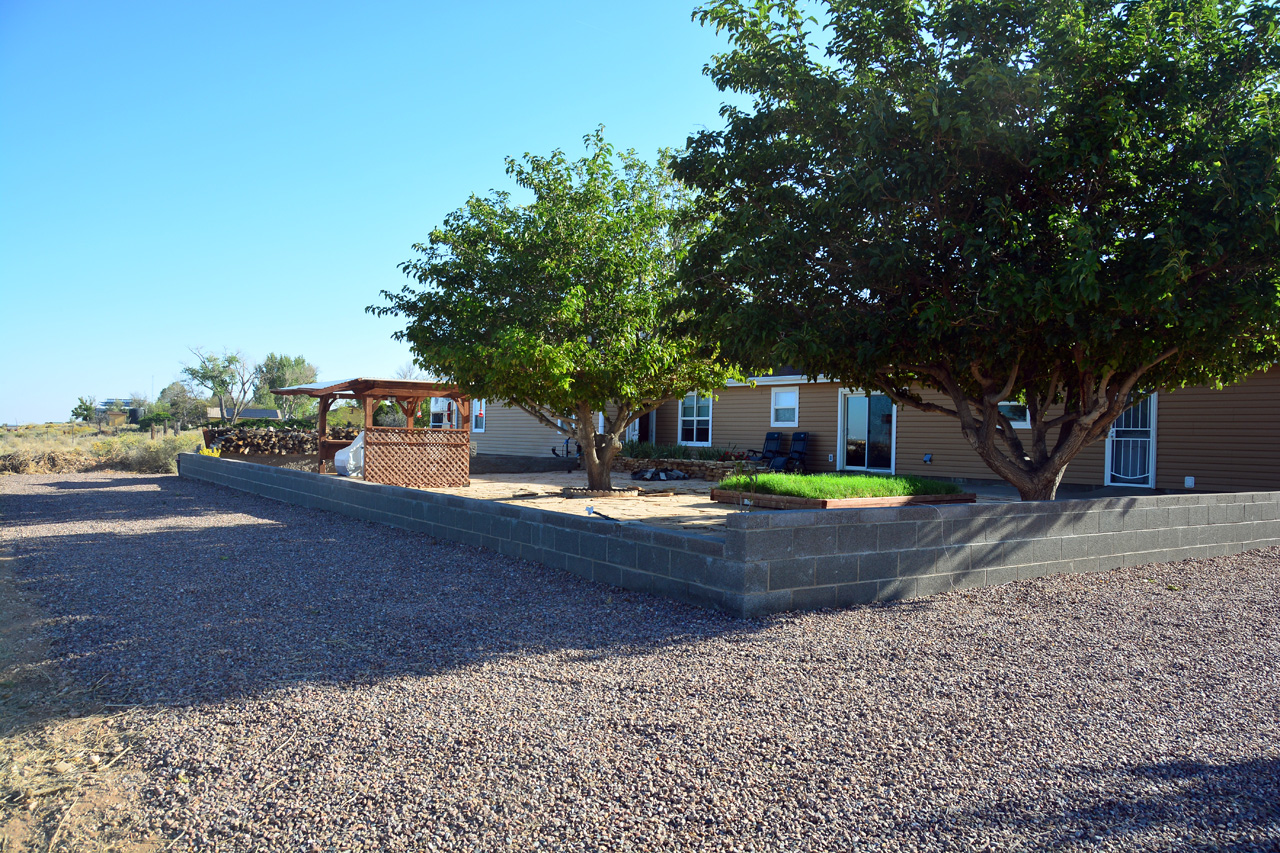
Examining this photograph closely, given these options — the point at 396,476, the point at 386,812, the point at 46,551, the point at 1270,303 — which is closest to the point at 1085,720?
the point at 386,812

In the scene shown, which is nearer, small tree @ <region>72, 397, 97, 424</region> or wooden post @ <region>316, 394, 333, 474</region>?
wooden post @ <region>316, 394, 333, 474</region>

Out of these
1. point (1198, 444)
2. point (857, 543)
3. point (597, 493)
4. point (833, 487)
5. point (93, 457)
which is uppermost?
point (1198, 444)

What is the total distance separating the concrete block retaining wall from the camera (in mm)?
5324

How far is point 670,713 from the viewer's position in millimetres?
3535

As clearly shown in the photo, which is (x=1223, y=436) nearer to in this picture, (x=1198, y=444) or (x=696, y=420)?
(x=1198, y=444)

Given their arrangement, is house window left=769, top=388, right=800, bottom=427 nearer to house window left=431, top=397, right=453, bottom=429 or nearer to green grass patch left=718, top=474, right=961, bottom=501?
green grass patch left=718, top=474, right=961, bottom=501

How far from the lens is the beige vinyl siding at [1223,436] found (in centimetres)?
1134

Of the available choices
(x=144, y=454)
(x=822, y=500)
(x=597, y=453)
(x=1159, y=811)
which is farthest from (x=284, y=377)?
(x=1159, y=811)

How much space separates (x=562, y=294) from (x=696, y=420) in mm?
9200

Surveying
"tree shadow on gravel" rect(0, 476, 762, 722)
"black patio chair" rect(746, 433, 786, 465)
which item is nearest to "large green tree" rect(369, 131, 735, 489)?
"tree shadow on gravel" rect(0, 476, 762, 722)

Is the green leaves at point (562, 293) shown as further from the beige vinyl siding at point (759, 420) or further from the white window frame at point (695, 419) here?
the white window frame at point (695, 419)

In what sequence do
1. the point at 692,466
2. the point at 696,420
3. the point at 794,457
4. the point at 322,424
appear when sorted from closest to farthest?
1. the point at 322,424
2. the point at 794,457
3. the point at 692,466
4. the point at 696,420

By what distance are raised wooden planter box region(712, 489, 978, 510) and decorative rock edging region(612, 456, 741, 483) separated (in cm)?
556

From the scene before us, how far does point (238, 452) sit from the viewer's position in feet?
72.9
